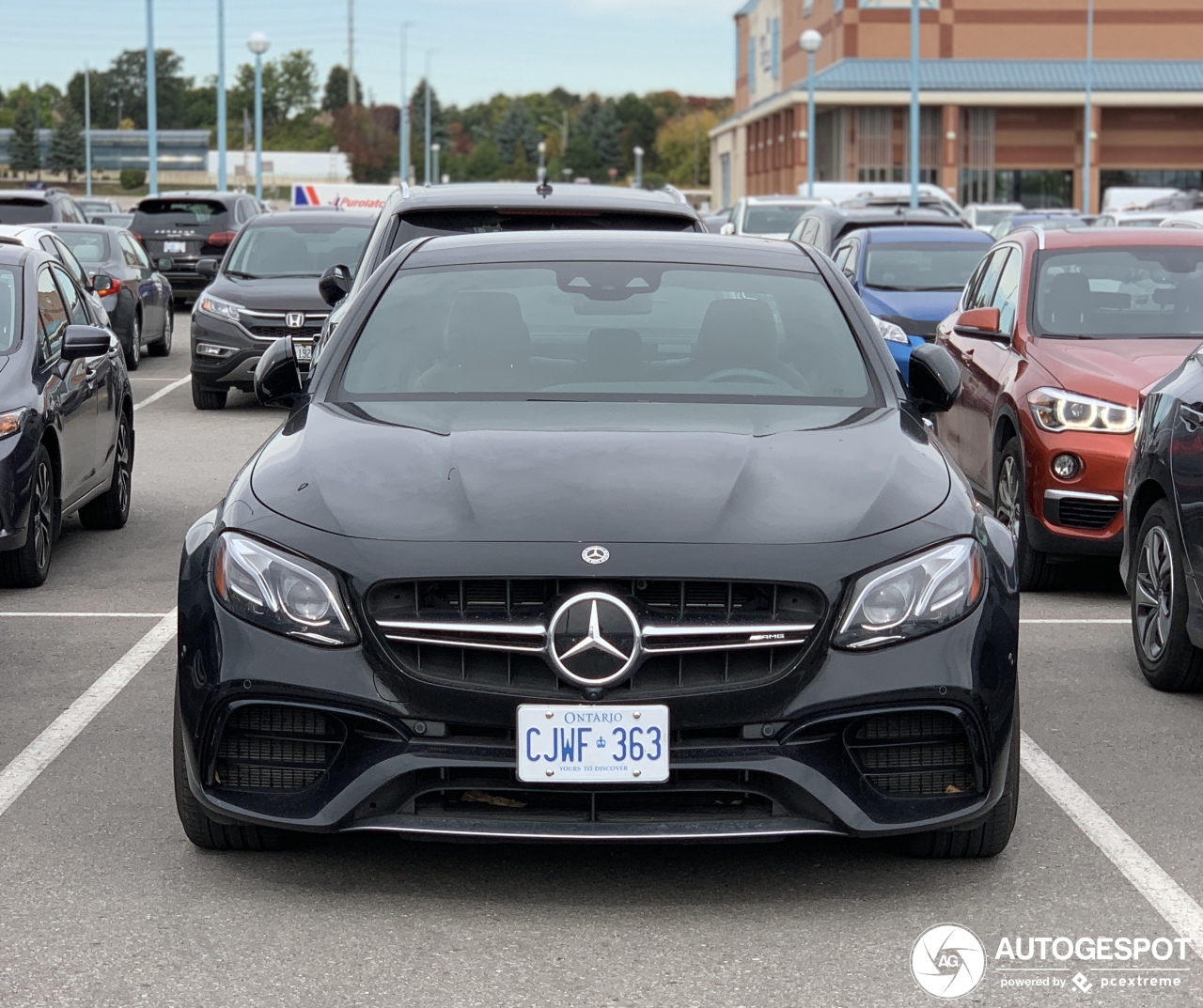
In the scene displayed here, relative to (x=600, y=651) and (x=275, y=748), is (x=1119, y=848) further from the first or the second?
(x=275, y=748)

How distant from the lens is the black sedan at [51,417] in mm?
8758

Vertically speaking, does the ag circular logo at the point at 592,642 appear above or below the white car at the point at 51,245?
below

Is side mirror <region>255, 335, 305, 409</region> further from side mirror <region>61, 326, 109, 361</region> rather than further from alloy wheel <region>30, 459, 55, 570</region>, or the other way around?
side mirror <region>61, 326, 109, 361</region>

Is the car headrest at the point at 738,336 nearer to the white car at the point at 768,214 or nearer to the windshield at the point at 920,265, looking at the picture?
the windshield at the point at 920,265

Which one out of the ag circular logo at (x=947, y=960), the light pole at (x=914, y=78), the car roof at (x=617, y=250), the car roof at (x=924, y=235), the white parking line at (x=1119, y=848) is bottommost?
the white parking line at (x=1119, y=848)

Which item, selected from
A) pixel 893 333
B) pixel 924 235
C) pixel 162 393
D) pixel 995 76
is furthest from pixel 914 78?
pixel 893 333

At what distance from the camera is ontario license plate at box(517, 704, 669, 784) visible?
4.33 m

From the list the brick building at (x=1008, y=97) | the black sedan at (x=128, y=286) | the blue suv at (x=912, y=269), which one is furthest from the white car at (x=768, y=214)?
the brick building at (x=1008, y=97)

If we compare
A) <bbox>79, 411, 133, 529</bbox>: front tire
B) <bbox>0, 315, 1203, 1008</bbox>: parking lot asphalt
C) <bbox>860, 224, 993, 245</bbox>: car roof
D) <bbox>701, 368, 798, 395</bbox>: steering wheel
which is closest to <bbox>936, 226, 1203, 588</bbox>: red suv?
<bbox>0, 315, 1203, 1008</bbox>: parking lot asphalt

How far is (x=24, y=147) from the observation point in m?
141

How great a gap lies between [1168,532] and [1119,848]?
7.02 feet

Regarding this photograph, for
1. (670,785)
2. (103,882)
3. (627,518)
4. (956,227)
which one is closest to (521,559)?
(627,518)

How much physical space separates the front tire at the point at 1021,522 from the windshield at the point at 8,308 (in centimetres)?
476

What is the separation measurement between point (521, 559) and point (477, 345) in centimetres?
159
